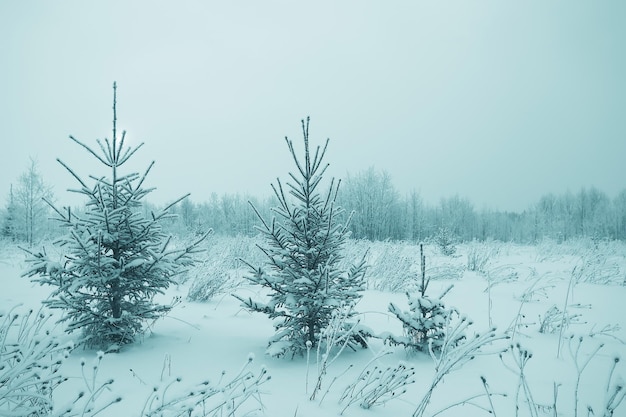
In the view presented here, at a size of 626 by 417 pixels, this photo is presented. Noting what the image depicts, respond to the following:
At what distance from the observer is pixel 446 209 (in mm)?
55062

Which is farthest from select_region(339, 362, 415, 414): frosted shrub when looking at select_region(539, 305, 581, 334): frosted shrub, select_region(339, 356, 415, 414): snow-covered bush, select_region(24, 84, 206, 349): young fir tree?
select_region(539, 305, 581, 334): frosted shrub

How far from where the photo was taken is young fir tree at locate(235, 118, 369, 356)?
3398mm

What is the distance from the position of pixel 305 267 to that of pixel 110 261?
6.37 feet

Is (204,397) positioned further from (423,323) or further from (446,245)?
(446,245)

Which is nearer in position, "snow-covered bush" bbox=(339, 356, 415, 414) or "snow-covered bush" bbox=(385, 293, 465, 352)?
"snow-covered bush" bbox=(339, 356, 415, 414)

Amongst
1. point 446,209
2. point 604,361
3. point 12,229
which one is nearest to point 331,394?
point 604,361

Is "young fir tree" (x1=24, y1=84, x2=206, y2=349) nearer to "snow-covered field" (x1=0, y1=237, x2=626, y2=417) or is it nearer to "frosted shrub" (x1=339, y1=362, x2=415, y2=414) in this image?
"snow-covered field" (x1=0, y1=237, x2=626, y2=417)

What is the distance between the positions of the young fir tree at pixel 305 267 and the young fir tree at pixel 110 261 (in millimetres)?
921

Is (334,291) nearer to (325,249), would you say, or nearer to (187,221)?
(325,249)

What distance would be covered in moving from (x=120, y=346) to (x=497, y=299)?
6.35 m

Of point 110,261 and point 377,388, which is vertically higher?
point 110,261

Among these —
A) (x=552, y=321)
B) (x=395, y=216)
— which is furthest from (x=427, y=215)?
(x=552, y=321)

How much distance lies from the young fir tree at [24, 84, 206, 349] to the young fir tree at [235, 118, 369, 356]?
3.02 feet

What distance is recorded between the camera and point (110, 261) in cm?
329
